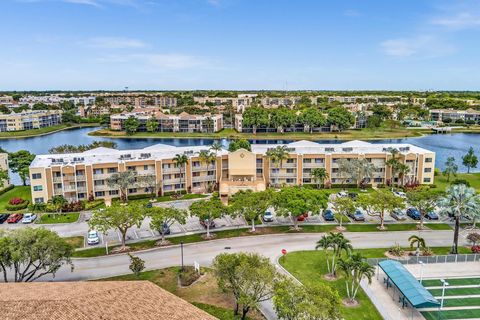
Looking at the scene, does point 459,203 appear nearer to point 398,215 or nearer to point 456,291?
point 456,291

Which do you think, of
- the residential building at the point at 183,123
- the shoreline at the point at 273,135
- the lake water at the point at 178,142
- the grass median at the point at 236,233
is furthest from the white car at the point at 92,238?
the residential building at the point at 183,123

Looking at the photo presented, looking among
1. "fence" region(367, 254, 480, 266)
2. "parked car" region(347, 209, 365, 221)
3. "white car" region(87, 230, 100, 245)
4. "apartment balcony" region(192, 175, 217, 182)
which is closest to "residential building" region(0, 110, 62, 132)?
"apartment balcony" region(192, 175, 217, 182)

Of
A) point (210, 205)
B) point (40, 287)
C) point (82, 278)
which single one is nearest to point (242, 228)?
point (210, 205)

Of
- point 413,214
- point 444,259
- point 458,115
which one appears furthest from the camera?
point 458,115

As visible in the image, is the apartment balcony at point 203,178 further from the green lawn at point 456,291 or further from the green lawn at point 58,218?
the green lawn at point 456,291

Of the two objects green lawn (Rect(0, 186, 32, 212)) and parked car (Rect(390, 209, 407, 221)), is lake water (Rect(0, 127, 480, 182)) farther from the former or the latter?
parked car (Rect(390, 209, 407, 221))

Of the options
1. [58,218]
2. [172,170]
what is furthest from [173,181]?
[58,218]

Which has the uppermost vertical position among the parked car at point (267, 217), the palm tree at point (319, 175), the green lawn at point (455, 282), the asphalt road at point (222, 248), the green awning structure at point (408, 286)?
the palm tree at point (319, 175)
